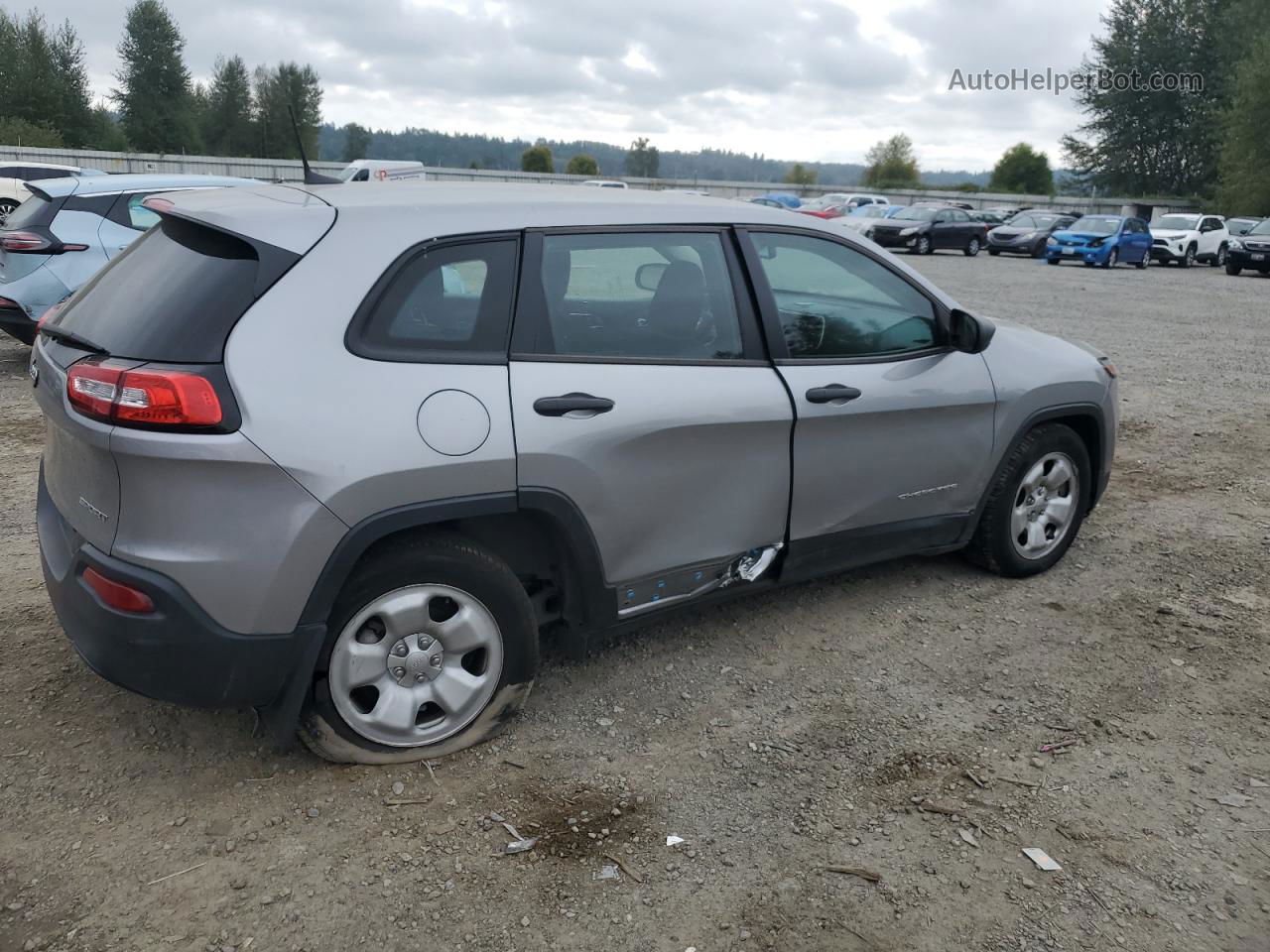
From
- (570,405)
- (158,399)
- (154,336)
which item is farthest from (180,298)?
(570,405)

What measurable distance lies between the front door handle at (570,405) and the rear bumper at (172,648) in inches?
37.1

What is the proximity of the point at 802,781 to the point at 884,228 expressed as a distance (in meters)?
31.5

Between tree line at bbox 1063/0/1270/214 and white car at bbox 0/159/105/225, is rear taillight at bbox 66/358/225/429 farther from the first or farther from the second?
tree line at bbox 1063/0/1270/214

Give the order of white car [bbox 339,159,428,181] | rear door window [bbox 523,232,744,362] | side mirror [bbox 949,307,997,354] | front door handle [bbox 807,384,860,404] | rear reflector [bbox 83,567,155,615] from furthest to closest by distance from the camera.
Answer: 1. white car [bbox 339,159,428,181]
2. side mirror [bbox 949,307,997,354]
3. front door handle [bbox 807,384,860,404]
4. rear door window [bbox 523,232,744,362]
5. rear reflector [bbox 83,567,155,615]

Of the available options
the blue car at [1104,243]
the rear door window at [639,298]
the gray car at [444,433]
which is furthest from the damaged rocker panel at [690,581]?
the blue car at [1104,243]

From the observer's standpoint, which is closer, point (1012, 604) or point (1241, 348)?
point (1012, 604)

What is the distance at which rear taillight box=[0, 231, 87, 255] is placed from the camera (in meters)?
8.02

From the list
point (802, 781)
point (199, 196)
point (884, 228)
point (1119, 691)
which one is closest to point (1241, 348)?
point (1119, 691)

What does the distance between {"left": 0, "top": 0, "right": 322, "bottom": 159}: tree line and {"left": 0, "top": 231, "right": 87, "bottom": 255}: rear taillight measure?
1782 inches

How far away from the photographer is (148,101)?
70.4 m

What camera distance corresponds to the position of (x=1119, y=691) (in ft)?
12.8

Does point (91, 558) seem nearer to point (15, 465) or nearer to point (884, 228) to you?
point (15, 465)

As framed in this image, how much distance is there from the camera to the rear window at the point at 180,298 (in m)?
2.82

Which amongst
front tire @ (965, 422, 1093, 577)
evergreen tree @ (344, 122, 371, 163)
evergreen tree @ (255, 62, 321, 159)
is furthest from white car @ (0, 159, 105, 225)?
evergreen tree @ (344, 122, 371, 163)
